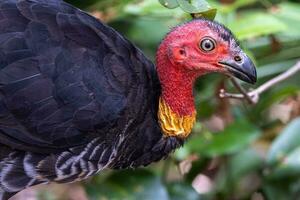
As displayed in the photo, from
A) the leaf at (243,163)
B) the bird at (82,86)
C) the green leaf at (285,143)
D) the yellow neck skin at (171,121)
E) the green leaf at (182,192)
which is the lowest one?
the leaf at (243,163)

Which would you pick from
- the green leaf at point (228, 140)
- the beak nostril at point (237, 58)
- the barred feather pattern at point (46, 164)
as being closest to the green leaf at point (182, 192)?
the green leaf at point (228, 140)

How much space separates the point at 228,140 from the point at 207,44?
65 centimetres

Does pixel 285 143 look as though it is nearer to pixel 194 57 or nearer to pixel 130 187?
pixel 130 187

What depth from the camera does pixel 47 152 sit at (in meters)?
2.05

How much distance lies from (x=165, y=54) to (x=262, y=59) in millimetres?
772

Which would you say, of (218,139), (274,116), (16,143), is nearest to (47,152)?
(16,143)

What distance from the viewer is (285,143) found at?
8.79 ft

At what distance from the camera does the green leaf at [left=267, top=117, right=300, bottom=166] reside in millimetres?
2674

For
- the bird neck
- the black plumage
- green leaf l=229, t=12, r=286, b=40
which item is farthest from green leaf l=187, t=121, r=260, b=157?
the black plumage

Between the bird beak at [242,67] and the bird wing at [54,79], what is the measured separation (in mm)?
258

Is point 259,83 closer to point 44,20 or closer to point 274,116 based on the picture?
point 274,116

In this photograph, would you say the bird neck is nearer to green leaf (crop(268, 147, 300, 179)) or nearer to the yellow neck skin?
the yellow neck skin

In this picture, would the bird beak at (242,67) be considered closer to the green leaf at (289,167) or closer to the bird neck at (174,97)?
the bird neck at (174,97)

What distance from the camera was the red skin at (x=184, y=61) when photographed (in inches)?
81.6
